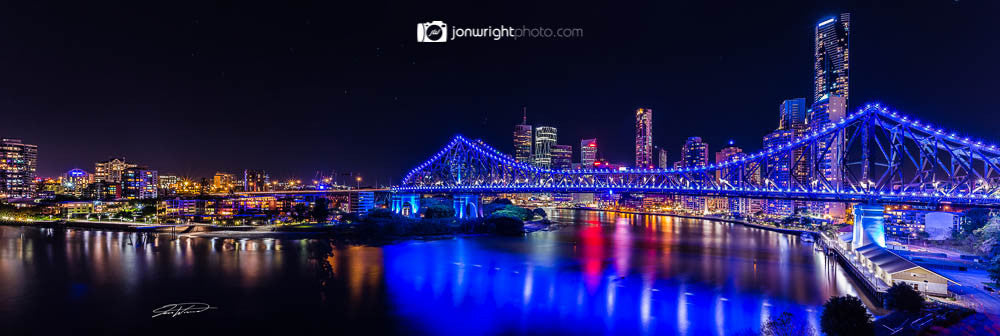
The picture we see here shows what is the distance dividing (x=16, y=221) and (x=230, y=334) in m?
57.7

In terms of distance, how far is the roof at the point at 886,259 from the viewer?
768 inches

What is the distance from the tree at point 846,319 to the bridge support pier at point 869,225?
17355 millimetres

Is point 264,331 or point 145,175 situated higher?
point 145,175

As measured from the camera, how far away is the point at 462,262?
3120cm

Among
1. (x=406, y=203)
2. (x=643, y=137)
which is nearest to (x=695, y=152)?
(x=643, y=137)

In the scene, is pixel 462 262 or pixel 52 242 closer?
pixel 462 262

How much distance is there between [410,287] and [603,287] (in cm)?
885

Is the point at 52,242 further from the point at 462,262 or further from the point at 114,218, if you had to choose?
the point at 462,262

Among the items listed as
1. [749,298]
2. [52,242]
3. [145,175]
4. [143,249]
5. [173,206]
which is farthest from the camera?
[145,175]

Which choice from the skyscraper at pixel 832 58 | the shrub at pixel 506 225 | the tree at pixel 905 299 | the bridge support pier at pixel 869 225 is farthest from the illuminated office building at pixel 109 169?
the skyscraper at pixel 832 58

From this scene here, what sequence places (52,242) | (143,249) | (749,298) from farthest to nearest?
(52,242) < (143,249) < (749,298)

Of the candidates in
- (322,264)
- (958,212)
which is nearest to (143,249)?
(322,264)

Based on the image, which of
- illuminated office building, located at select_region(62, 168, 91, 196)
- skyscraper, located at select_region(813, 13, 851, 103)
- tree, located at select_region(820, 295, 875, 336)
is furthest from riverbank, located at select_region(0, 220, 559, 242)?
skyscraper, located at select_region(813, 13, 851, 103)

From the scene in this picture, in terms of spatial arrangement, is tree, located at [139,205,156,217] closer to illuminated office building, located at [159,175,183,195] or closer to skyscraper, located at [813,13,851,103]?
illuminated office building, located at [159,175,183,195]
